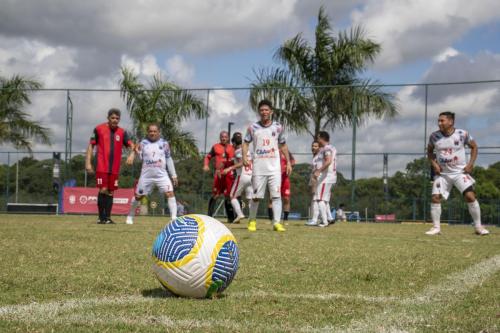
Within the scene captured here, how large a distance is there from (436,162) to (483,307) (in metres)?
8.66

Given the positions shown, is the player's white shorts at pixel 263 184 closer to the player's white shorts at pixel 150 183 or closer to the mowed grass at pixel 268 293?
the player's white shorts at pixel 150 183

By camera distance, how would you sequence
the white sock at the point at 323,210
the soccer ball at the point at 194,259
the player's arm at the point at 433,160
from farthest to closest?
the white sock at the point at 323,210 < the player's arm at the point at 433,160 < the soccer ball at the point at 194,259

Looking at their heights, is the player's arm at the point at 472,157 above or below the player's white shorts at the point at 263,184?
above

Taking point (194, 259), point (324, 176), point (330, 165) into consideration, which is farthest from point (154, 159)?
point (194, 259)

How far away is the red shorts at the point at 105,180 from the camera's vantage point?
41.8 feet

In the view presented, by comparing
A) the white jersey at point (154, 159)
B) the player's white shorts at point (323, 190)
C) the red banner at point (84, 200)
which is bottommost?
the red banner at point (84, 200)

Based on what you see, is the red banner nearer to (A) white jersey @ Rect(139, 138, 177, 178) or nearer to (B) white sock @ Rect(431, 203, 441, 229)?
(A) white jersey @ Rect(139, 138, 177, 178)

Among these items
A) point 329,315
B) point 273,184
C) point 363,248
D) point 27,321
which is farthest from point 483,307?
point 273,184

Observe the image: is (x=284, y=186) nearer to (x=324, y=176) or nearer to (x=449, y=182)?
(x=324, y=176)

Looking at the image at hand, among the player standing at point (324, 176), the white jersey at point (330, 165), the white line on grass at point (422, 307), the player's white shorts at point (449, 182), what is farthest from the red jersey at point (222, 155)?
the white line on grass at point (422, 307)

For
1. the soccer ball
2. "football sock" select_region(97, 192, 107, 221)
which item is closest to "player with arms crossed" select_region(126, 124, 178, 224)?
"football sock" select_region(97, 192, 107, 221)

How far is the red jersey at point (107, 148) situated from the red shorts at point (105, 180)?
0.24 feet

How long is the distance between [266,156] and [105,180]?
3.31m

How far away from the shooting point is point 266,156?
11.4 meters
